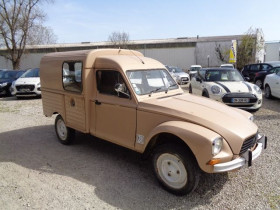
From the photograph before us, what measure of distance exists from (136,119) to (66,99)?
2.11 meters

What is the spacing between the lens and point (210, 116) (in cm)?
349

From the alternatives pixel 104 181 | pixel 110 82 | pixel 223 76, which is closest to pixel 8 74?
pixel 223 76

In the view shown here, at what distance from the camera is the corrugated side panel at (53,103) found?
17.8 feet

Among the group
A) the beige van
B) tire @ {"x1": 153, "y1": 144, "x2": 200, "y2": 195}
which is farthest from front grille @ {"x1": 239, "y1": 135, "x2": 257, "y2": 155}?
tire @ {"x1": 153, "y1": 144, "x2": 200, "y2": 195}

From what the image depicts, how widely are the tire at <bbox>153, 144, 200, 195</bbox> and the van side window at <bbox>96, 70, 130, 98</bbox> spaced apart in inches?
46.0

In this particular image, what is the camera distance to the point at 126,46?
130ft

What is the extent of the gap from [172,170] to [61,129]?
332cm

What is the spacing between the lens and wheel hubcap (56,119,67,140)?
5652 mm

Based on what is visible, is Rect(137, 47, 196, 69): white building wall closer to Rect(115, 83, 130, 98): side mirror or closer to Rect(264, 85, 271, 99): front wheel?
Rect(264, 85, 271, 99): front wheel

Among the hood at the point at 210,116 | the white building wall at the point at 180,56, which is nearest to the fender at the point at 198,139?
the hood at the point at 210,116

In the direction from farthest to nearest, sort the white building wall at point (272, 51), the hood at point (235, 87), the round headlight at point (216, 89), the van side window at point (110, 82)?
the white building wall at point (272, 51)
the round headlight at point (216, 89)
the hood at point (235, 87)
the van side window at point (110, 82)

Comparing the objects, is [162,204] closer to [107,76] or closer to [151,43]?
[107,76]

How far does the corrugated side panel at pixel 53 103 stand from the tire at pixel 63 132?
27 centimetres

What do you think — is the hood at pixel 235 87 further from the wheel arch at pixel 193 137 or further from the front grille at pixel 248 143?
the wheel arch at pixel 193 137
